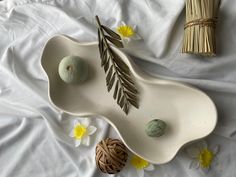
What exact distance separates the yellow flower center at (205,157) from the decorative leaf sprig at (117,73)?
160 mm

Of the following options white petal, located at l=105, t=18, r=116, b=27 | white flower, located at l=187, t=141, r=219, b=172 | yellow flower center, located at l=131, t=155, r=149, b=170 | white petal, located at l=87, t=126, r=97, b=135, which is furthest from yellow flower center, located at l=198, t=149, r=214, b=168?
white petal, located at l=105, t=18, r=116, b=27

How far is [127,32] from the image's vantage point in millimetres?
732

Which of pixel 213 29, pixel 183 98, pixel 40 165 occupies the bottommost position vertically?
pixel 40 165

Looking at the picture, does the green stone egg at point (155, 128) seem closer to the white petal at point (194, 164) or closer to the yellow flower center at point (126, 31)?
the white petal at point (194, 164)

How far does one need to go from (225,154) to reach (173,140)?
105mm

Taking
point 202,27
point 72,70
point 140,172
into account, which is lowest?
point 140,172

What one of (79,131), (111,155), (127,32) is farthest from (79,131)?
(127,32)

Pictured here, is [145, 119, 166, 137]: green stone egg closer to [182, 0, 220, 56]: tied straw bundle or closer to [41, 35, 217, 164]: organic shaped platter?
[41, 35, 217, 164]: organic shaped platter

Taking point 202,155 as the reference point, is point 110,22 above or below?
above

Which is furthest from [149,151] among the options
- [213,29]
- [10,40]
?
[10,40]

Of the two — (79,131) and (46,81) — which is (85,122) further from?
(46,81)

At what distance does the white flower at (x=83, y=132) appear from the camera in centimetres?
73

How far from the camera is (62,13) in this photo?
79 cm

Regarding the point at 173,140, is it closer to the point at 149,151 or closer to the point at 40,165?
the point at 149,151
